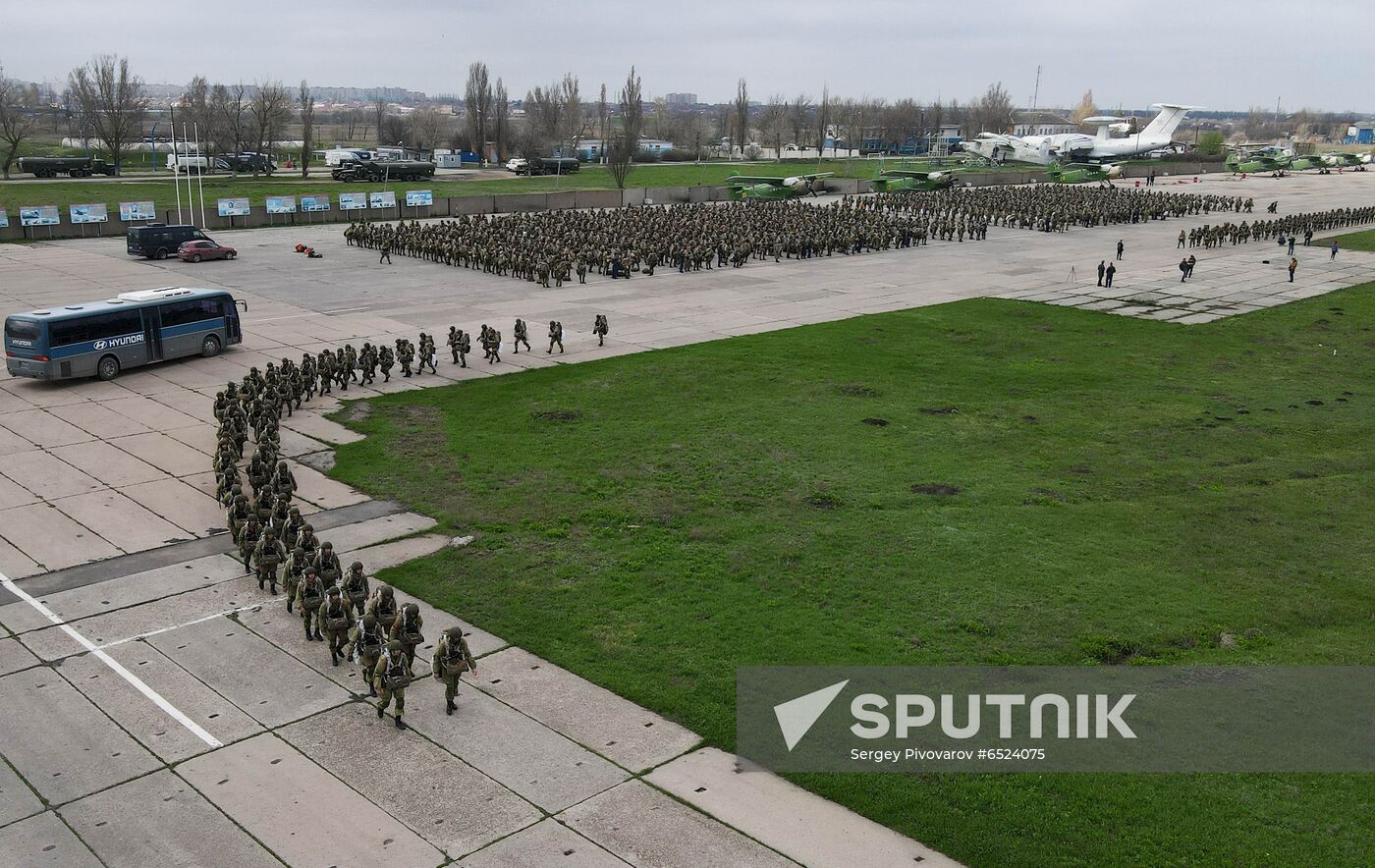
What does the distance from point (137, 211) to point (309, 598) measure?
167 feet

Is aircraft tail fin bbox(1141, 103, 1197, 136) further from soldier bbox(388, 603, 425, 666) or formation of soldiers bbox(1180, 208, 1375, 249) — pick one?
soldier bbox(388, 603, 425, 666)

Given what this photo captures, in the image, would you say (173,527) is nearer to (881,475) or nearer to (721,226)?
(881,475)

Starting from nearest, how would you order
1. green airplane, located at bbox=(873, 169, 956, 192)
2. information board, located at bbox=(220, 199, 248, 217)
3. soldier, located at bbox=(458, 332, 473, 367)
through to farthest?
soldier, located at bbox=(458, 332, 473, 367)
information board, located at bbox=(220, 199, 248, 217)
green airplane, located at bbox=(873, 169, 956, 192)


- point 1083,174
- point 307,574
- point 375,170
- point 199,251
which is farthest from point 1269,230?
point 375,170

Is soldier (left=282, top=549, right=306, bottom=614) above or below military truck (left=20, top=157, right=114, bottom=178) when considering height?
below

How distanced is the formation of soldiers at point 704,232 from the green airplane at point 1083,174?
22.7m

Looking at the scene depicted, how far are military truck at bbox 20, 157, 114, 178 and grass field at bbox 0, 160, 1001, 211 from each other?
3.95 metres

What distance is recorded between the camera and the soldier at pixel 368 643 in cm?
1280

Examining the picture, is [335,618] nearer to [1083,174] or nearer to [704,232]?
[704,232]

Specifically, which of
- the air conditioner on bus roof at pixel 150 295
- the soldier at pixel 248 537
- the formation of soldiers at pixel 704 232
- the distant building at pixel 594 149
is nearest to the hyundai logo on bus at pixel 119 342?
the air conditioner on bus roof at pixel 150 295

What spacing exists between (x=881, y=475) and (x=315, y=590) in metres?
11.1

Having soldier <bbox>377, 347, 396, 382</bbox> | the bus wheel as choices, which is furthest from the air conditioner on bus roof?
soldier <bbox>377, 347, 396, 382</bbox>

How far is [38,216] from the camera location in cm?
Answer: 5431

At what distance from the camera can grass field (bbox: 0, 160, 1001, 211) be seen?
70.5m
